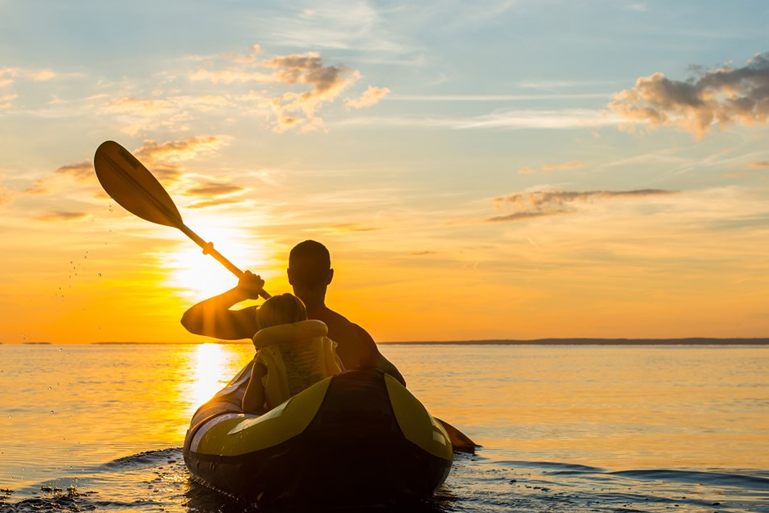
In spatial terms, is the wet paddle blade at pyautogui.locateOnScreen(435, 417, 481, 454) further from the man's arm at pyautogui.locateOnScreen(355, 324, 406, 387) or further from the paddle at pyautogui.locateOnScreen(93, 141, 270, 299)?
the paddle at pyautogui.locateOnScreen(93, 141, 270, 299)

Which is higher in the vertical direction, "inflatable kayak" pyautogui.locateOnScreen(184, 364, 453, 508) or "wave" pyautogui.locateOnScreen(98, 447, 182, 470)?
"inflatable kayak" pyautogui.locateOnScreen(184, 364, 453, 508)

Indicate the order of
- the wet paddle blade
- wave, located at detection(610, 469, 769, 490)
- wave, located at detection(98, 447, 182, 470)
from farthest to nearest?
the wet paddle blade → wave, located at detection(98, 447, 182, 470) → wave, located at detection(610, 469, 769, 490)

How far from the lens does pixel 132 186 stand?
9.24m

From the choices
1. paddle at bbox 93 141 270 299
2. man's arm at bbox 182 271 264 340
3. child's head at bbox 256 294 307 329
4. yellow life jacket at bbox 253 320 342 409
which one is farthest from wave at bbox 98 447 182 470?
child's head at bbox 256 294 307 329

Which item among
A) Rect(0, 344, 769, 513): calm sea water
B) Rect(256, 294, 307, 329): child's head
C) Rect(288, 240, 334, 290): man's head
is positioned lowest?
Rect(0, 344, 769, 513): calm sea water

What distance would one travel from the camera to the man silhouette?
6.50 m

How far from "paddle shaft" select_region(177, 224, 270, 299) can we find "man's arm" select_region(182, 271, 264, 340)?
446mm

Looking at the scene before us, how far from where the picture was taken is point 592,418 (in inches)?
570

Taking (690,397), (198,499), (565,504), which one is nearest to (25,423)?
(198,499)

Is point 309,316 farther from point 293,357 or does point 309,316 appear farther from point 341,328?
point 293,357

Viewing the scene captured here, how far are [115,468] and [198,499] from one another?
91.9 inches

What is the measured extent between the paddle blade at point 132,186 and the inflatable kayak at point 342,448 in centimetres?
408

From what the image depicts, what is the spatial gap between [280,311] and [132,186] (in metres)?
4.34

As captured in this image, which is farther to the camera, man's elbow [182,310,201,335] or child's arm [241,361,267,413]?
man's elbow [182,310,201,335]
